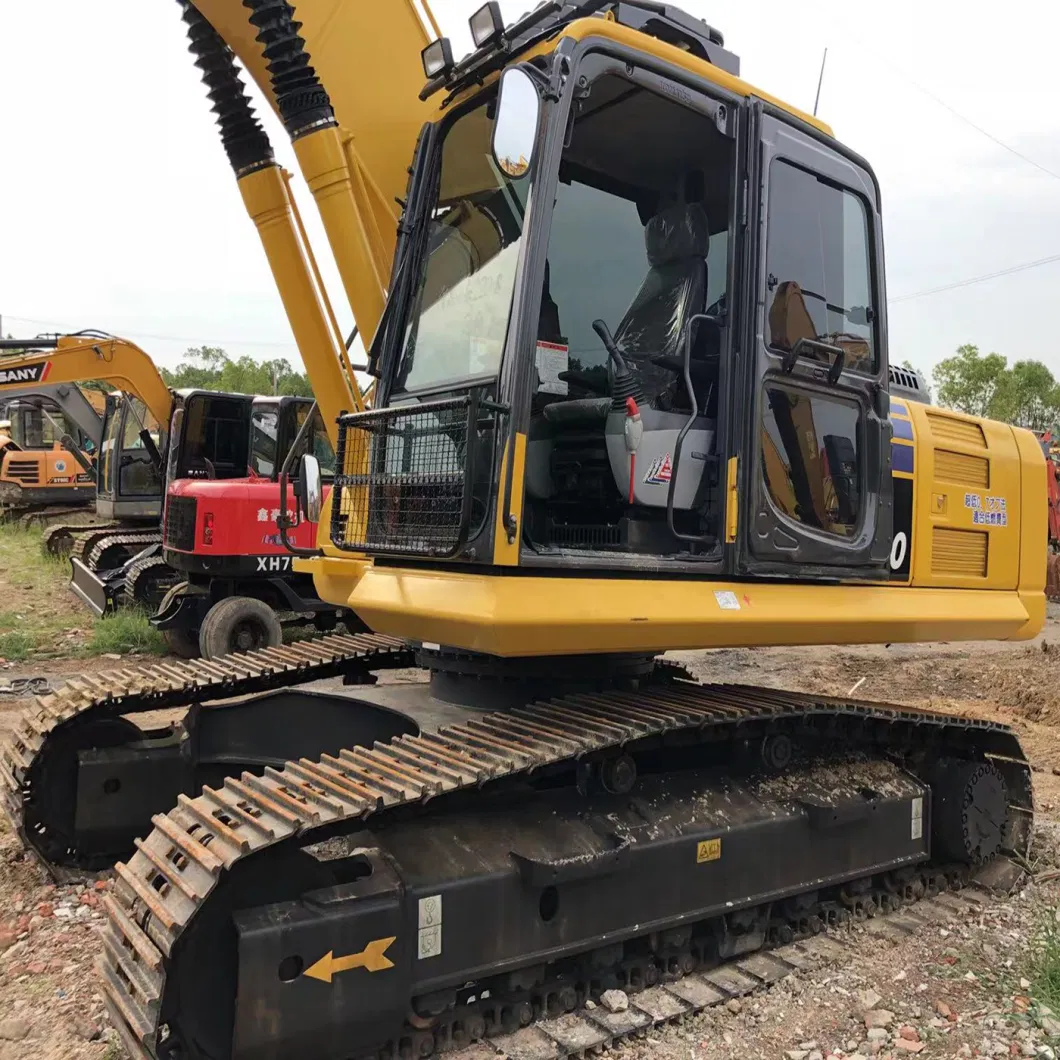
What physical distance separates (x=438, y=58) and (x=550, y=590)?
6.30ft

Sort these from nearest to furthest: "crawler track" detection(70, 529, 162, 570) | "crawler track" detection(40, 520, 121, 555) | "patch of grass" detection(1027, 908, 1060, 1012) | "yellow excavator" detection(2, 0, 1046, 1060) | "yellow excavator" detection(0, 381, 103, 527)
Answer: "yellow excavator" detection(2, 0, 1046, 1060) < "patch of grass" detection(1027, 908, 1060, 1012) < "crawler track" detection(70, 529, 162, 570) < "crawler track" detection(40, 520, 121, 555) < "yellow excavator" detection(0, 381, 103, 527)

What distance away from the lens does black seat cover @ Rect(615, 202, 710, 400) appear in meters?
3.74

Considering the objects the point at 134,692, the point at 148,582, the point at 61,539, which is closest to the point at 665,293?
the point at 134,692

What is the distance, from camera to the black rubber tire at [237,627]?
869 centimetres

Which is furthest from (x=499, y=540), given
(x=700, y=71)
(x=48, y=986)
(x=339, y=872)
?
(x=48, y=986)

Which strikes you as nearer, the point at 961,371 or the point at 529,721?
the point at 529,721

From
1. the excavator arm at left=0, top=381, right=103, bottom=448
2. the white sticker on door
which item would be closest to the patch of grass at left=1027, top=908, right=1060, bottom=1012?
the white sticker on door

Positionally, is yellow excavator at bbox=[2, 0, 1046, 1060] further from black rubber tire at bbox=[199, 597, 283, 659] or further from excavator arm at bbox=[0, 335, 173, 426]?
excavator arm at bbox=[0, 335, 173, 426]

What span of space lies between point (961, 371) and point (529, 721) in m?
41.9

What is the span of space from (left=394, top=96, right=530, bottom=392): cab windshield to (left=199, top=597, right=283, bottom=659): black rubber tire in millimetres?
5636

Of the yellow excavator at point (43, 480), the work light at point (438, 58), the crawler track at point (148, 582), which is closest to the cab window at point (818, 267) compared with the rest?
the work light at point (438, 58)

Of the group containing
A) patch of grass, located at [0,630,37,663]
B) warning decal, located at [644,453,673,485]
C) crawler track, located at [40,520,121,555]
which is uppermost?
warning decal, located at [644,453,673,485]

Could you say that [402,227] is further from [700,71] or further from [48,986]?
[48,986]

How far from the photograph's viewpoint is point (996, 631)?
4.67m
